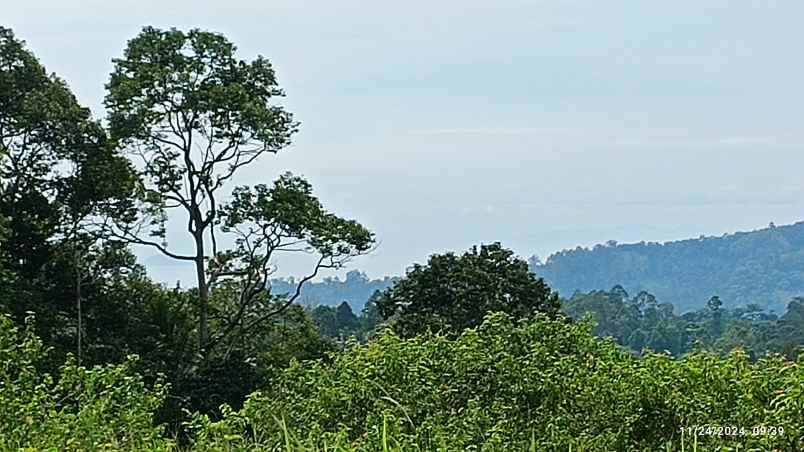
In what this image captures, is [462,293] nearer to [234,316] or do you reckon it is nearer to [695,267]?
[234,316]

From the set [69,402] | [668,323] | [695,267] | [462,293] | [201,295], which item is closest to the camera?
[69,402]

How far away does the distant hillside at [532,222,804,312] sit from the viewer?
4171 centimetres

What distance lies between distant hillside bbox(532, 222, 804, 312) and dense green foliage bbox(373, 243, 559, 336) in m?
28.0

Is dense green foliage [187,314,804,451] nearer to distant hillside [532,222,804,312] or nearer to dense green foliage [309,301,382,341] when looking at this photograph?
dense green foliage [309,301,382,341]

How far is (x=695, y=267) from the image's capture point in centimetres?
4556

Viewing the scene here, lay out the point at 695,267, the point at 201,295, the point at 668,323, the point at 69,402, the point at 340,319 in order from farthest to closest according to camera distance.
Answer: the point at 695,267
the point at 668,323
the point at 340,319
the point at 201,295
the point at 69,402

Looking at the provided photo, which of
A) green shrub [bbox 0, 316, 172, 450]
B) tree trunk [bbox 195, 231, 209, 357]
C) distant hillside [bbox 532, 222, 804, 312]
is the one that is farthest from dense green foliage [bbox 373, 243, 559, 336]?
distant hillside [bbox 532, 222, 804, 312]

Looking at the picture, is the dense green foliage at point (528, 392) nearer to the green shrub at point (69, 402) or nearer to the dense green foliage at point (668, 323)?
the green shrub at point (69, 402)

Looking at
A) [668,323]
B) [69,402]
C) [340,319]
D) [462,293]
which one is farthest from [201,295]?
[668,323]

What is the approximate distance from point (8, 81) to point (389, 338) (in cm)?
638

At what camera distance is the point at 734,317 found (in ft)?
86.5

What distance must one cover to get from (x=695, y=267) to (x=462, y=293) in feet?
113

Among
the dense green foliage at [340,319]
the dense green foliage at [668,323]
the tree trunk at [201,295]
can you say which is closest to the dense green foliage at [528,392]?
the tree trunk at [201,295]

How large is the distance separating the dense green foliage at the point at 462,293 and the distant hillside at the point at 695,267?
1102 inches
